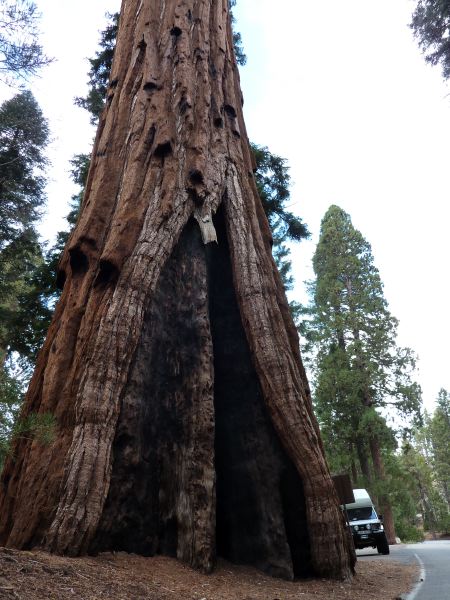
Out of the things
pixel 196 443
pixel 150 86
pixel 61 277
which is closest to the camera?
pixel 196 443

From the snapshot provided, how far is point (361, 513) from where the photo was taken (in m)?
15.3

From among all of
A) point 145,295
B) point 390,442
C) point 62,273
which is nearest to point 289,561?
point 145,295

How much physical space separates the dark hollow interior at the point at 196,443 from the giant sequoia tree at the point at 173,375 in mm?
17

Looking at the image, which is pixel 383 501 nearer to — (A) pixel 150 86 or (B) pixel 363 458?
(B) pixel 363 458

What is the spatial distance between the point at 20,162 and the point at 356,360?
17.9 m

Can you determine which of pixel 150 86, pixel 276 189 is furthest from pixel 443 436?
pixel 150 86

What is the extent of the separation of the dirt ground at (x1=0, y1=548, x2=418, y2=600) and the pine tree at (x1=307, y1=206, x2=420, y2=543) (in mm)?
18327

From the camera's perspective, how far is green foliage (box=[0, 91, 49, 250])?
54.6 feet

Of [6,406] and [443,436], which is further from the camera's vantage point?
[443,436]

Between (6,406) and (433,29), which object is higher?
(433,29)

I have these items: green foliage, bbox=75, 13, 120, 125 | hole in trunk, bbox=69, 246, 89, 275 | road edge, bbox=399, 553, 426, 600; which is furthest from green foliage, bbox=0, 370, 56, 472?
green foliage, bbox=75, 13, 120, 125

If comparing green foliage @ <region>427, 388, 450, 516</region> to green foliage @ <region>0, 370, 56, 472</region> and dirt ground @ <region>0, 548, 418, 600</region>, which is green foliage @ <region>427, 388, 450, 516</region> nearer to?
dirt ground @ <region>0, 548, 418, 600</region>

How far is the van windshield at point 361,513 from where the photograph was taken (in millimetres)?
15227

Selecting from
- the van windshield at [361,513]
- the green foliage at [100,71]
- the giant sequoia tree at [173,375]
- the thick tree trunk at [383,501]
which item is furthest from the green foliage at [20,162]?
the thick tree trunk at [383,501]
